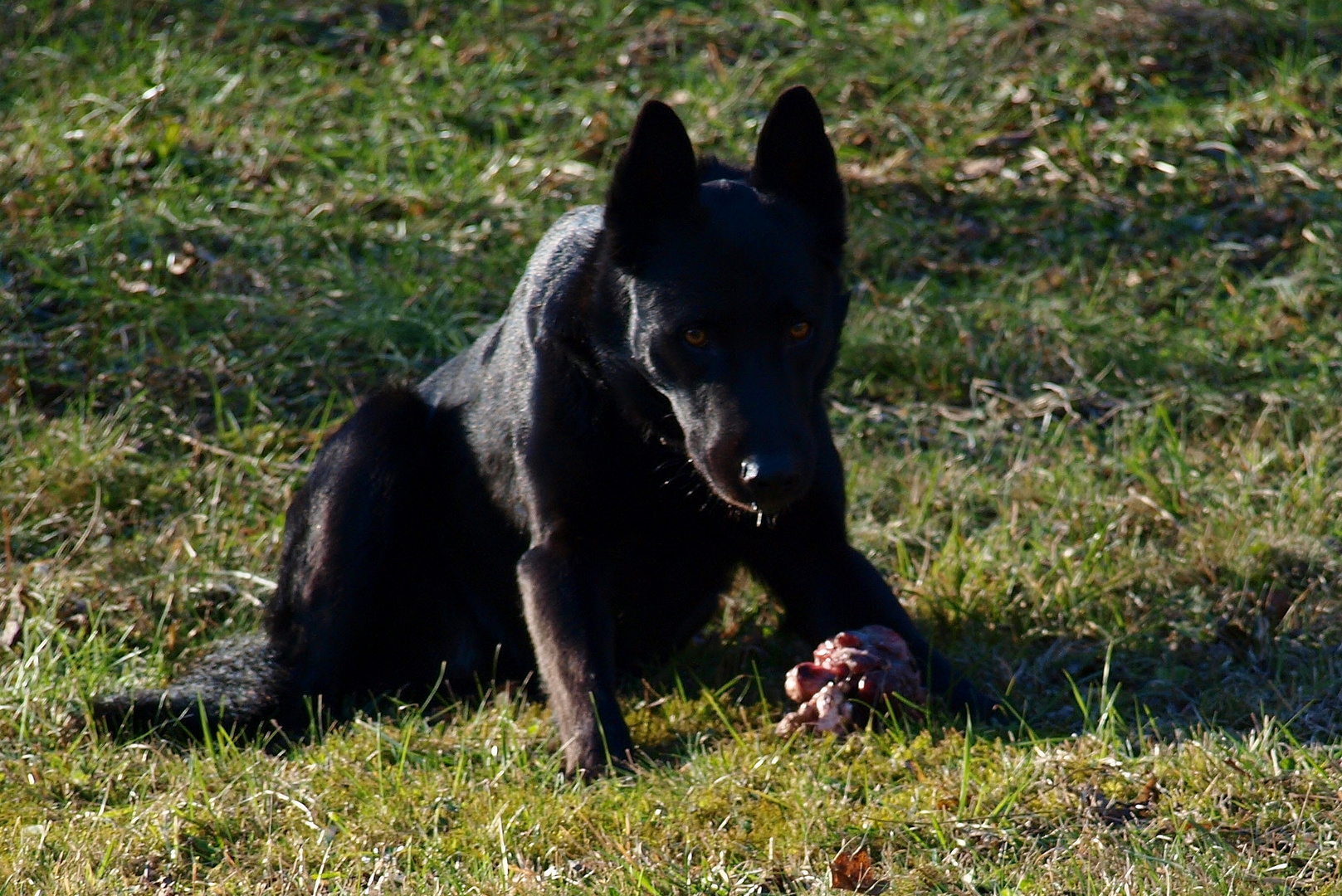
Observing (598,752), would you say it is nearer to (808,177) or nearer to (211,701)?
(211,701)

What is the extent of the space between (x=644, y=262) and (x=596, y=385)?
31 centimetres

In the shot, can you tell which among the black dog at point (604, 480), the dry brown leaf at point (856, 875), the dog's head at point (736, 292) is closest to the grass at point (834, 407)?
the dry brown leaf at point (856, 875)

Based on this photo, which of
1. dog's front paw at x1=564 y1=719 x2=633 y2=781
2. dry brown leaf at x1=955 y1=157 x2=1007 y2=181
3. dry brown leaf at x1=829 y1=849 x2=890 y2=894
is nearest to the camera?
dry brown leaf at x1=829 y1=849 x2=890 y2=894

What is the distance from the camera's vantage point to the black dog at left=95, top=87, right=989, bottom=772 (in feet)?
9.95

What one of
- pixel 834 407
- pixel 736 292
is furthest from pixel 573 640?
pixel 834 407

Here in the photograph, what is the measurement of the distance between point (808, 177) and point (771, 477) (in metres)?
0.80

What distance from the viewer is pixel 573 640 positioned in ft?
10.6

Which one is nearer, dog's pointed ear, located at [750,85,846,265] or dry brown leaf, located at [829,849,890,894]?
dry brown leaf, located at [829,849,890,894]

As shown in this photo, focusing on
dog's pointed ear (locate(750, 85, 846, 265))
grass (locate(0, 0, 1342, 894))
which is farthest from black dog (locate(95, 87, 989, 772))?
grass (locate(0, 0, 1342, 894))

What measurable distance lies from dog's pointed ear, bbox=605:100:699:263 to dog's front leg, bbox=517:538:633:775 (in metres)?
0.71

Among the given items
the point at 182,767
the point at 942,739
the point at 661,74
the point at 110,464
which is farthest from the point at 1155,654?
the point at 661,74

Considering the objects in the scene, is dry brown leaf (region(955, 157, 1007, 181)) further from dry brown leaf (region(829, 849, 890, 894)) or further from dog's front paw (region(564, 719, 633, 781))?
dry brown leaf (region(829, 849, 890, 894))

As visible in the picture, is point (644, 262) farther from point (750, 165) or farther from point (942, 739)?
point (942, 739)

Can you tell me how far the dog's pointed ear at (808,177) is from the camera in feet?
10.7
